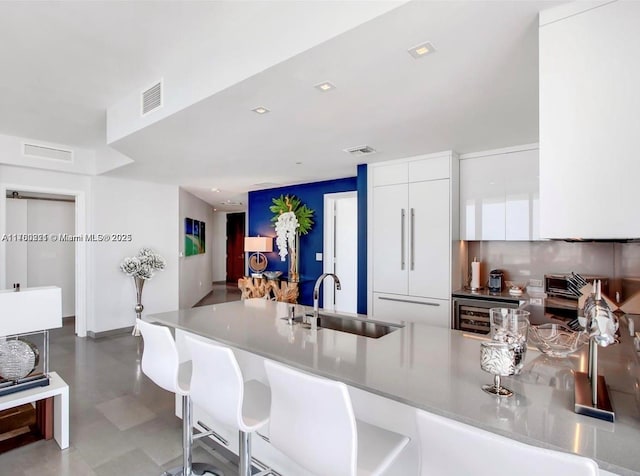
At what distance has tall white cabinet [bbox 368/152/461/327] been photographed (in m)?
3.85

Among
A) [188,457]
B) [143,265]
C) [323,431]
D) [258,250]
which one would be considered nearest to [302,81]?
[323,431]

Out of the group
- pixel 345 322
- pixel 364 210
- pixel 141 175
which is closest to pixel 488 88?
pixel 345 322

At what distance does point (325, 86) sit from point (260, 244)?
4592 mm

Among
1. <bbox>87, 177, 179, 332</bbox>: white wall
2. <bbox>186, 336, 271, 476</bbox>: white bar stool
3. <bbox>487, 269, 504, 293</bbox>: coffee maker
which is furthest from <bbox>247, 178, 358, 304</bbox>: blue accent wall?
<bbox>186, 336, 271, 476</bbox>: white bar stool

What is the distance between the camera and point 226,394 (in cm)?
164

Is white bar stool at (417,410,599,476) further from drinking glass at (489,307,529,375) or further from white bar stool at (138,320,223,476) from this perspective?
white bar stool at (138,320,223,476)

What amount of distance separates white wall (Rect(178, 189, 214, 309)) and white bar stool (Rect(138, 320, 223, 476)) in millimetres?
4828

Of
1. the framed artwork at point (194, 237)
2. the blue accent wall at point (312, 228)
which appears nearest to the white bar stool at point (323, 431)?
the blue accent wall at point (312, 228)

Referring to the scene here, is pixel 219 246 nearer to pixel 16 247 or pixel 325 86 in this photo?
pixel 16 247

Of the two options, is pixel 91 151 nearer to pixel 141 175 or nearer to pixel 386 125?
pixel 141 175

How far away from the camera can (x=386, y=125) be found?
116 inches

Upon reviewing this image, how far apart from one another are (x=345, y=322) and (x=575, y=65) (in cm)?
197

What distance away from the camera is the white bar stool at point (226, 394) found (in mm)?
1604

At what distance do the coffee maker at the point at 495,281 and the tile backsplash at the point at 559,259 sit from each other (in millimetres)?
206
